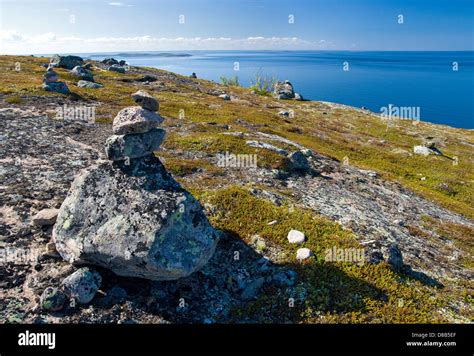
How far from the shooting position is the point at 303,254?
17469mm

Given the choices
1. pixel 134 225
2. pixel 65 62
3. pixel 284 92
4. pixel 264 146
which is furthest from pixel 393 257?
pixel 284 92

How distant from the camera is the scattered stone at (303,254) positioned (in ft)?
56.8

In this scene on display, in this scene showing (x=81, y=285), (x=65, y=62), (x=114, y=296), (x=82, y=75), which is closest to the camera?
(x=81, y=285)

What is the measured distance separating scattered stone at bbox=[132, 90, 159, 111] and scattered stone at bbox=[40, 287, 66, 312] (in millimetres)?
8434

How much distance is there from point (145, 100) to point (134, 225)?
5.70 metres

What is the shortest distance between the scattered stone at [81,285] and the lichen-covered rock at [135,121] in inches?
239

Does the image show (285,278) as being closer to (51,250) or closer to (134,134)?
(134,134)

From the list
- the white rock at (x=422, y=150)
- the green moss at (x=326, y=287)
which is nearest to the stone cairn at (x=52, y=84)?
the green moss at (x=326, y=287)

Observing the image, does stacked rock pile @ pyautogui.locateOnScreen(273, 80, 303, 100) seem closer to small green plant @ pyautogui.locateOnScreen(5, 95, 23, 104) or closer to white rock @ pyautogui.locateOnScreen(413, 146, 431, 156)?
white rock @ pyautogui.locateOnScreen(413, 146, 431, 156)

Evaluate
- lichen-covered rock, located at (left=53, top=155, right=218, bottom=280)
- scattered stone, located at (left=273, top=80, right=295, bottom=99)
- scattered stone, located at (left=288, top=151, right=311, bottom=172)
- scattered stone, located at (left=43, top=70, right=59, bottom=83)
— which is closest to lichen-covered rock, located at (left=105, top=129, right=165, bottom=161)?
lichen-covered rock, located at (left=53, top=155, right=218, bottom=280)

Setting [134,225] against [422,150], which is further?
[422,150]

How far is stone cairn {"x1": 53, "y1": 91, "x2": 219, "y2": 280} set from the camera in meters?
13.2
